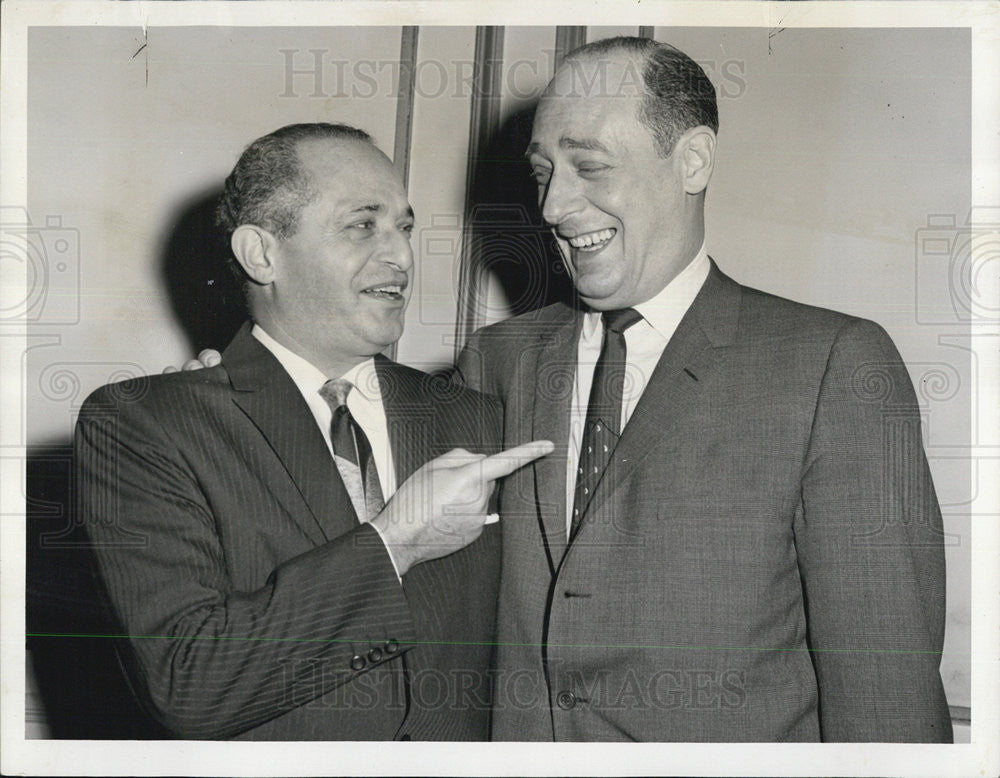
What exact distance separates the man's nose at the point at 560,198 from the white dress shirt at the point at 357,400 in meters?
0.54

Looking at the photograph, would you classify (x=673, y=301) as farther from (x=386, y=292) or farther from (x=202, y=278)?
(x=202, y=278)

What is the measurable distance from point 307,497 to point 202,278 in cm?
60

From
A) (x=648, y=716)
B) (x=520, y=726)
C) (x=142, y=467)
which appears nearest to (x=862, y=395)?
(x=648, y=716)

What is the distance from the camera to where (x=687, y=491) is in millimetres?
2213

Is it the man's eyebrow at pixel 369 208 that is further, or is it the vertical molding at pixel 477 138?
the vertical molding at pixel 477 138

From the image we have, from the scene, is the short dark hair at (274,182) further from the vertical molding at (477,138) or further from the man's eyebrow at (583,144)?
the man's eyebrow at (583,144)

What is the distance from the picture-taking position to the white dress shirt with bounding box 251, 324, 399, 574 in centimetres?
226

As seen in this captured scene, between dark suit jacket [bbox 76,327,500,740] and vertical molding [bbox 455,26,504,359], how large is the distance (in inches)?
7.6

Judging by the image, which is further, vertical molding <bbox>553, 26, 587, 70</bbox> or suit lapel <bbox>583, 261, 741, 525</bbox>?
vertical molding <bbox>553, 26, 587, 70</bbox>

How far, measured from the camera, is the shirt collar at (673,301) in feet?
7.41

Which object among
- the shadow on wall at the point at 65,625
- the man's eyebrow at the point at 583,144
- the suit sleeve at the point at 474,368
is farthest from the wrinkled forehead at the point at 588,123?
the shadow on wall at the point at 65,625

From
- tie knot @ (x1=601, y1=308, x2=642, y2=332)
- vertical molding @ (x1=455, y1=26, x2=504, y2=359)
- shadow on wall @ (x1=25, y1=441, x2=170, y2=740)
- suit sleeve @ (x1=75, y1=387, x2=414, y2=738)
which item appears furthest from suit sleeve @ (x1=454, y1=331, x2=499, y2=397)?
shadow on wall @ (x1=25, y1=441, x2=170, y2=740)

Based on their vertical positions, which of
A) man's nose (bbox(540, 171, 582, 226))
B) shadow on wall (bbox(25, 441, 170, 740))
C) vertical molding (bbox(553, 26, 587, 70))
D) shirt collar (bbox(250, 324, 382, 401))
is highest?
vertical molding (bbox(553, 26, 587, 70))

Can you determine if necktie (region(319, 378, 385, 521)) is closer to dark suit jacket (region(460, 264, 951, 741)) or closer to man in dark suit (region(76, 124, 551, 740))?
man in dark suit (region(76, 124, 551, 740))
